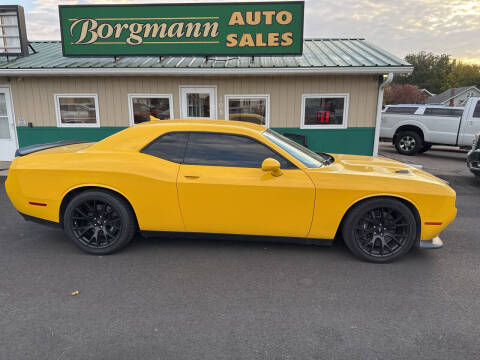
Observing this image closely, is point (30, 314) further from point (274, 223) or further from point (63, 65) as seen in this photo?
point (63, 65)

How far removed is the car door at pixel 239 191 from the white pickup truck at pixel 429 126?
34.8 feet

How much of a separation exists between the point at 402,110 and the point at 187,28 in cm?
889

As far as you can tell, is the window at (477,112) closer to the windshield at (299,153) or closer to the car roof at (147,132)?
the windshield at (299,153)

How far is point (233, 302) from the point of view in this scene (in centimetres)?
285

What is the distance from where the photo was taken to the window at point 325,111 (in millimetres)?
8703

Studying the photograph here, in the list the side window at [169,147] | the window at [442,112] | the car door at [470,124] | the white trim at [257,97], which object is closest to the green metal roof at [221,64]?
the white trim at [257,97]

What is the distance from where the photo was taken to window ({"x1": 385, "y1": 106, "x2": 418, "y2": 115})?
12.4 m

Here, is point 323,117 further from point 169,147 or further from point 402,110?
point 169,147

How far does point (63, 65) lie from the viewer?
336 inches

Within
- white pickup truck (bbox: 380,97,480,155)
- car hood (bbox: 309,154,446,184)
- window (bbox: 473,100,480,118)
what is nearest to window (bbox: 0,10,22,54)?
car hood (bbox: 309,154,446,184)

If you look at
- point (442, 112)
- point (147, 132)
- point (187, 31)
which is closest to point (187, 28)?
point (187, 31)

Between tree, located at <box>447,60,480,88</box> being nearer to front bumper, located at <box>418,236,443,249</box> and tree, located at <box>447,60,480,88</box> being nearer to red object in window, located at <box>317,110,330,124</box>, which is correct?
red object in window, located at <box>317,110,330,124</box>

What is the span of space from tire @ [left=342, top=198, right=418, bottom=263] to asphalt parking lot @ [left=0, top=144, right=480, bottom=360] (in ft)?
0.53

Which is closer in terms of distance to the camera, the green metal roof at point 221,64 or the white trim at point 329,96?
the green metal roof at point 221,64
